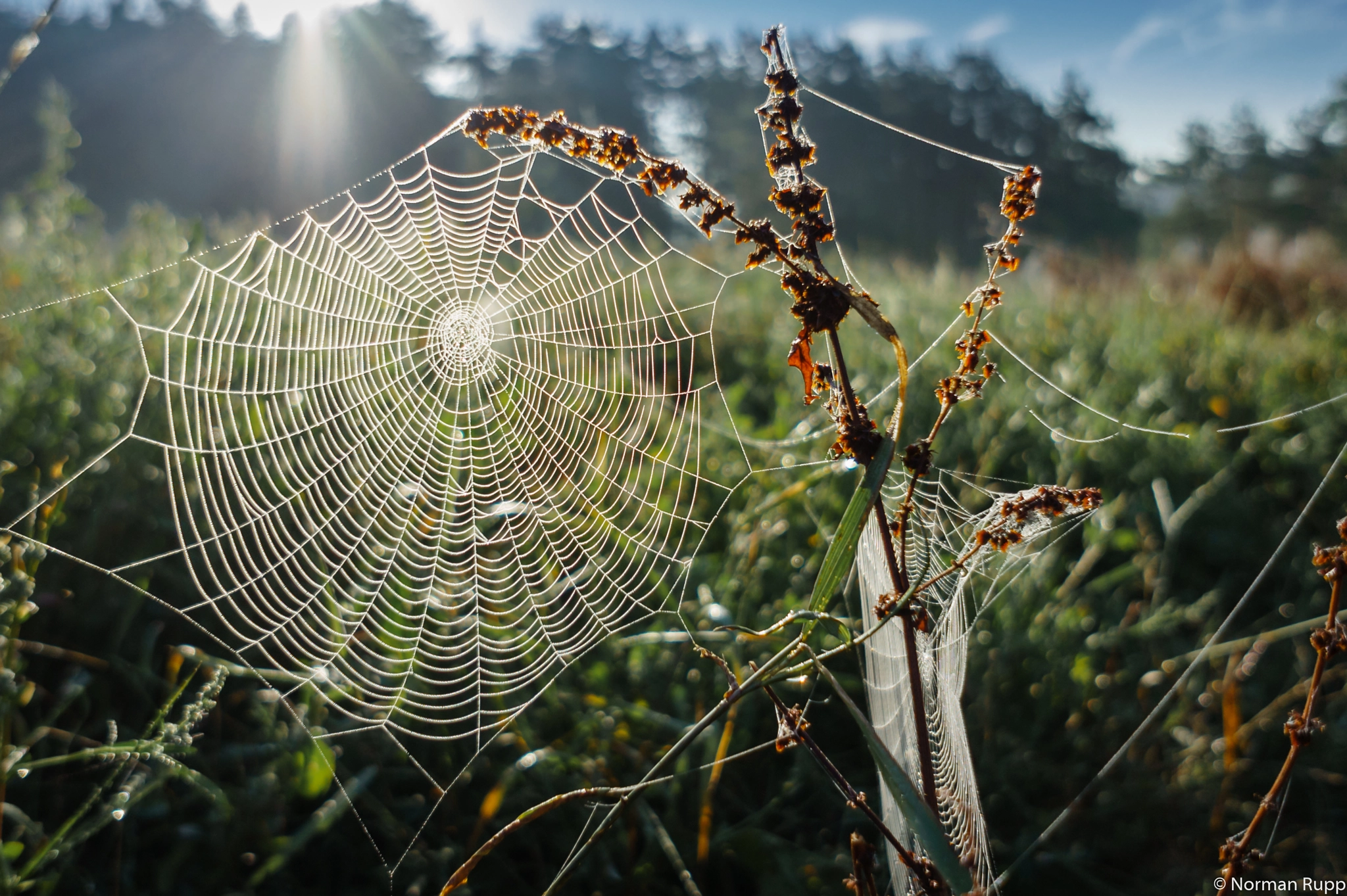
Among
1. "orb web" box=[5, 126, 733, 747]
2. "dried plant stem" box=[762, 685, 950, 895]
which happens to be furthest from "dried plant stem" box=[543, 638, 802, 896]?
"orb web" box=[5, 126, 733, 747]

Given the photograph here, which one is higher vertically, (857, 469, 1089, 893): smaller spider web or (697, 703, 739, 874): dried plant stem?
(857, 469, 1089, 893): smaller spider web

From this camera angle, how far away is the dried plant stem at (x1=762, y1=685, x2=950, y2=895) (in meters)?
0.90

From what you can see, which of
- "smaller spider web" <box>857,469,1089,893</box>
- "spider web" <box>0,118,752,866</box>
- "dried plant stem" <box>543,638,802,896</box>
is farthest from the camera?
"spider web" <box>0,118,752,866</box>

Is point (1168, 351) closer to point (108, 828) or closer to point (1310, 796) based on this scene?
point (1310, 796)

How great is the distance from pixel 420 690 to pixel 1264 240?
1272cm

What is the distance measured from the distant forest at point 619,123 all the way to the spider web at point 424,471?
17.4 m

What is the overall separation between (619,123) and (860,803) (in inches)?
1413

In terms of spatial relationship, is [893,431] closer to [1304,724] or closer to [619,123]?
[1304,724]

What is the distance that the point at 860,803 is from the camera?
0.99 m

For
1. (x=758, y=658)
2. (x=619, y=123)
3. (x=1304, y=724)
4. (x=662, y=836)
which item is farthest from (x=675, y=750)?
(x=619, y=123)

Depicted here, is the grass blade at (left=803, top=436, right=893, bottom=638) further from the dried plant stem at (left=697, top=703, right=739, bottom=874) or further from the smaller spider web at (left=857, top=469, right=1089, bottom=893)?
the dried plant stem at (left=697, top=703, right=739, bottom=874)

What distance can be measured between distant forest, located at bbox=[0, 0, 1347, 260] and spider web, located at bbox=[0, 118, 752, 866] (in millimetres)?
17387

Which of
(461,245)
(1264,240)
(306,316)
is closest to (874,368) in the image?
(461,245)

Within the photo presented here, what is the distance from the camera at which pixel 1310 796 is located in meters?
2.34
